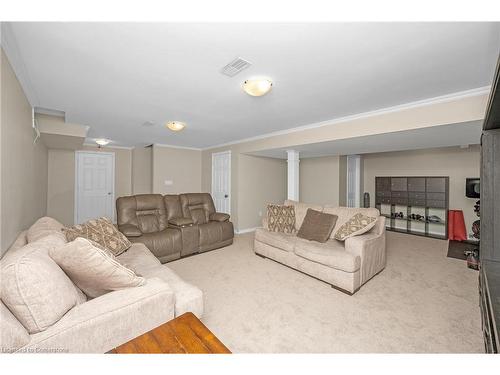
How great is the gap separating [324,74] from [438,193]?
191 inches

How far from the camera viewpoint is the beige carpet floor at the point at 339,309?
163cm

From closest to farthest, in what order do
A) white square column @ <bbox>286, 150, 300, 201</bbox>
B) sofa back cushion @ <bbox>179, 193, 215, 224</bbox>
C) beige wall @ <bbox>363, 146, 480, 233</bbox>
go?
sofa back cushion @ <bbox>179, 193, 215, 224</bbox> < beige wall @ <bbox>363, 146, 480, 233</bbox> < white square column @ <bbox>286, 150, 300, 201</bbox>

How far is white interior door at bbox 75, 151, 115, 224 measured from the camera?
555cm

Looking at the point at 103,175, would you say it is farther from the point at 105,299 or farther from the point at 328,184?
the point at 328,184

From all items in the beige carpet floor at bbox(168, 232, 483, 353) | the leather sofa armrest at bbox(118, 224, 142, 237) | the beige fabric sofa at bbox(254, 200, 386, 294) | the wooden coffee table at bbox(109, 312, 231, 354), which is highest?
the leather sofa armrest at bbox(118, 224, 142, 237)

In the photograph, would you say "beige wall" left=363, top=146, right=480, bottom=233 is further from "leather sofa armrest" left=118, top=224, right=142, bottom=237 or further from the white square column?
"leather sofa armrest" left=118, top=224, right=142, bottom=237

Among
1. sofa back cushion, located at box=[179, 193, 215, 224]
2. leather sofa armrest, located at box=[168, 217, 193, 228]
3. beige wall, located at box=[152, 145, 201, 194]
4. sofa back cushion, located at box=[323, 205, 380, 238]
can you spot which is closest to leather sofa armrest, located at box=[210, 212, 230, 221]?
sofa back cushion, located at box=[179, 193, 215, 224]

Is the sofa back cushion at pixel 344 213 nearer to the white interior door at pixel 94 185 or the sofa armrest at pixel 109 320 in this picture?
the sofa armrest at pixel 109 320

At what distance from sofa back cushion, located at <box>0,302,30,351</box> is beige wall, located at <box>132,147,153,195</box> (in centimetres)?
526

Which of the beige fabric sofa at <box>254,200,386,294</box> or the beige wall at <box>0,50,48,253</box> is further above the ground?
the beige wall at <box>0,50,48,253</box>

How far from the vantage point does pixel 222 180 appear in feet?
18.8

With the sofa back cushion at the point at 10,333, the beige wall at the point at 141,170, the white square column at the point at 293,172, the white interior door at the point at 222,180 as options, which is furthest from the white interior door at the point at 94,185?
the sofa back cushion at the point at 10,333

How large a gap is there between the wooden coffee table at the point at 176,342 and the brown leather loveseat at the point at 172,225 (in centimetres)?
220
